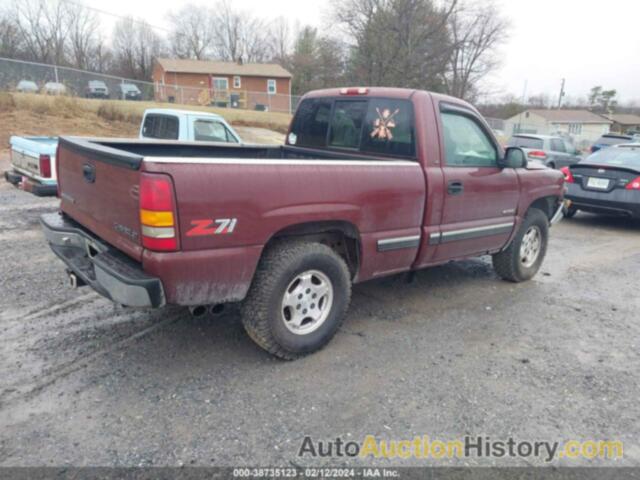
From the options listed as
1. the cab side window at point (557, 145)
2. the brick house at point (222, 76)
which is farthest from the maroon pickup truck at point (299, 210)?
the brick house at point (222, 76)

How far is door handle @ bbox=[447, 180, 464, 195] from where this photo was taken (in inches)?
167

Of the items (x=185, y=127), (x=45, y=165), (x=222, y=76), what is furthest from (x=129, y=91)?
(x=45, y=165)

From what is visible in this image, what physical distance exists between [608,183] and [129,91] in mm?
31182

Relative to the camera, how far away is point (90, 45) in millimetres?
61500

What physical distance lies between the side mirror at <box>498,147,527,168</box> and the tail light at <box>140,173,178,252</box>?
3.41m

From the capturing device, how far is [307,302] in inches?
142

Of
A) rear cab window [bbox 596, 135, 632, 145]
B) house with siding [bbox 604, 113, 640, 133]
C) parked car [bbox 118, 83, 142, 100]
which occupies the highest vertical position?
house with siding [bbox 604, 113, 640, 133]

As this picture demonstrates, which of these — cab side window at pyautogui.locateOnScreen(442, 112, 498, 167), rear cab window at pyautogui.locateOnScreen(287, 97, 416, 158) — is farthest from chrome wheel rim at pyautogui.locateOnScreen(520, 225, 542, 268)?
rear cab window at pyautogui.locateOnScreen(287, 97, 416, 158)

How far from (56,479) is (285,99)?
3792 centimetres

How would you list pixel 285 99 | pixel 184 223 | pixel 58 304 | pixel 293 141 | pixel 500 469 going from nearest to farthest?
1. pixel 500 469
2. pixel 184 223
3. pixel 58 304
4. pixel 293 141
5. pixel 285 99

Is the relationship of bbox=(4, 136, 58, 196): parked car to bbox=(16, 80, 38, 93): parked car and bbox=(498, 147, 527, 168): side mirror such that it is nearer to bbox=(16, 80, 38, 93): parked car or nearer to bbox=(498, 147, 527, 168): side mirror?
bbox=(498, 147, 527, 168): side mirror

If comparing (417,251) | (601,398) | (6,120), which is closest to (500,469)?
(601,398)

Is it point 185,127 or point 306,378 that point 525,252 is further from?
point 185,127

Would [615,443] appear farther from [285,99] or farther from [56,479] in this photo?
[285,99]
